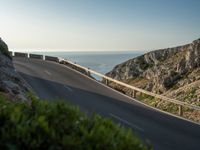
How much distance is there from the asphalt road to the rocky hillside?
25.4 feet

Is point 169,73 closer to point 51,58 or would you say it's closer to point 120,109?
point 51,58

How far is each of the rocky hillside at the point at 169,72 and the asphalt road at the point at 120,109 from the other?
773 cm

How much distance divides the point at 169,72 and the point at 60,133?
41.2 meters

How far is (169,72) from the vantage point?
45.3 m

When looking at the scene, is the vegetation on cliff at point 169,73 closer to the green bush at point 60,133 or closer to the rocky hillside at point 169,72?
the rocky hillside at point 169,72

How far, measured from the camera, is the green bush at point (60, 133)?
183 inches

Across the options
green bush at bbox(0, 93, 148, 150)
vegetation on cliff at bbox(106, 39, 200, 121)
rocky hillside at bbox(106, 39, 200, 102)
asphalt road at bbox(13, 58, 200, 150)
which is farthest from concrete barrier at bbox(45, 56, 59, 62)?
green bush at bbox(0, 93, 148, 150)

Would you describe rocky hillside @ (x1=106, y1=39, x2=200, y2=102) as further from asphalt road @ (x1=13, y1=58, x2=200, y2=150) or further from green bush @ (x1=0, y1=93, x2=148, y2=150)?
green bush @ (x1=0, y1=93, x2=148, y2=150)

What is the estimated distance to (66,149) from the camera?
4.71 m

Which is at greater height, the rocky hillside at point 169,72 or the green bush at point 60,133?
the green bush at point 60,133

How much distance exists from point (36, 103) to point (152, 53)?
54945 mm

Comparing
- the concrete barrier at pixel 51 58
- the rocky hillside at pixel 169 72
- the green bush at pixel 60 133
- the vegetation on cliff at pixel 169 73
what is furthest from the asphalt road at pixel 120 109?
the concrete barrier at pixel 51 58

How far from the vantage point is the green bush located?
4.66 m

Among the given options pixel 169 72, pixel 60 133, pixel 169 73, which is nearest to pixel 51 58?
pixel 169 72
